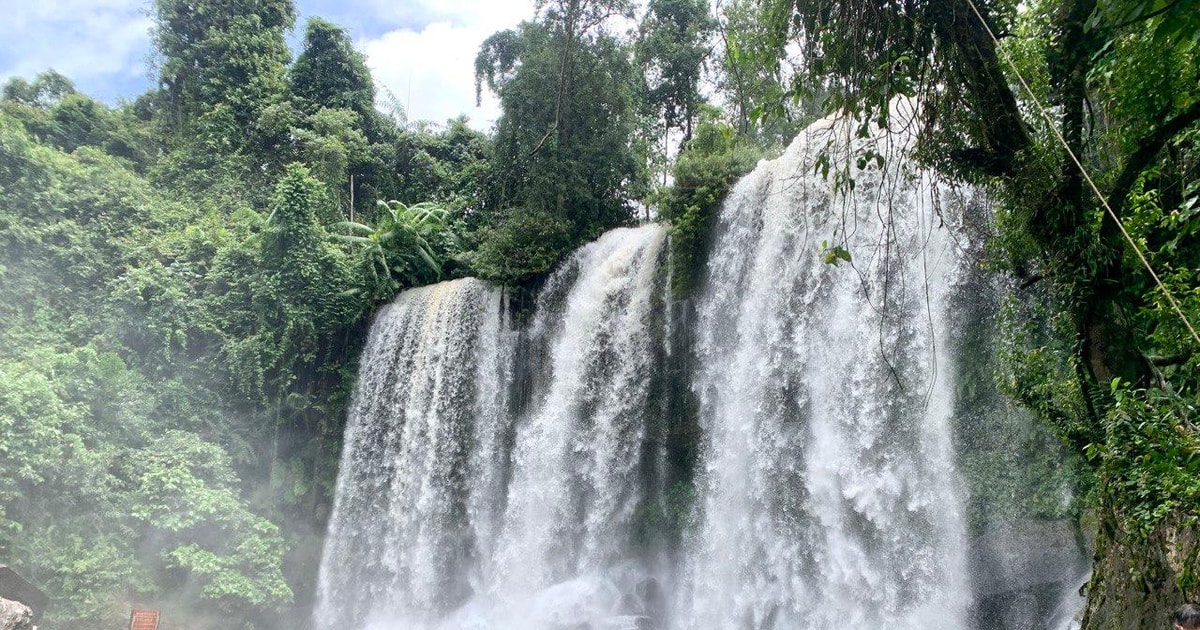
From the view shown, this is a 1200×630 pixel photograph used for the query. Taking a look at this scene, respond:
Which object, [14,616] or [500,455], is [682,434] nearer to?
[500,455]

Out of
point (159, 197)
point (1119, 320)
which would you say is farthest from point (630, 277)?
point (159, 197)

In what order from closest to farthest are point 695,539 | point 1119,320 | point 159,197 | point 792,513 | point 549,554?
point 1119,320
point 792,513
point 695,539
point 549,554
point 159,197

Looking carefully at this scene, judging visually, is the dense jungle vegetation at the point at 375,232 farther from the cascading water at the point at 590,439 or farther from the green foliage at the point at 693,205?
the cascading water at the point at 590,439

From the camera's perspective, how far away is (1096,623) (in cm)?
332

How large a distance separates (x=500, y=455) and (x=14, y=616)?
19.3 ft

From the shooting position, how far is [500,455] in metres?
11.2

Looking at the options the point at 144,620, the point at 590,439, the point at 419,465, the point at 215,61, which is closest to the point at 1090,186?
the point at 590,439

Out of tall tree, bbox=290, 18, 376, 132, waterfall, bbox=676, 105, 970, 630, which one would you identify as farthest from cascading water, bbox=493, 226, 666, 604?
tall tree, bbox=290, 18, 376, 132

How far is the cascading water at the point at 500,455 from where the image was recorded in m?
10.0

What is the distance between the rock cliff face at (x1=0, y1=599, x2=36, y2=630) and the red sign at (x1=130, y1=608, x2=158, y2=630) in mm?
1350

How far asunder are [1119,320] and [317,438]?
472 inches

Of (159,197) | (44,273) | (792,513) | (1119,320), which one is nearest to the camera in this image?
(1119,320)

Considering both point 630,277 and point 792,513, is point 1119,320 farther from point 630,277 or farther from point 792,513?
Answer: point 630,277

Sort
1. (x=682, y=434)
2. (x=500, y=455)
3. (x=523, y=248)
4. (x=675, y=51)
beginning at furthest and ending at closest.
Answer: (x=675, y=51), (x=523, y=248), (x=500, y=455), (x=682, y=434)
